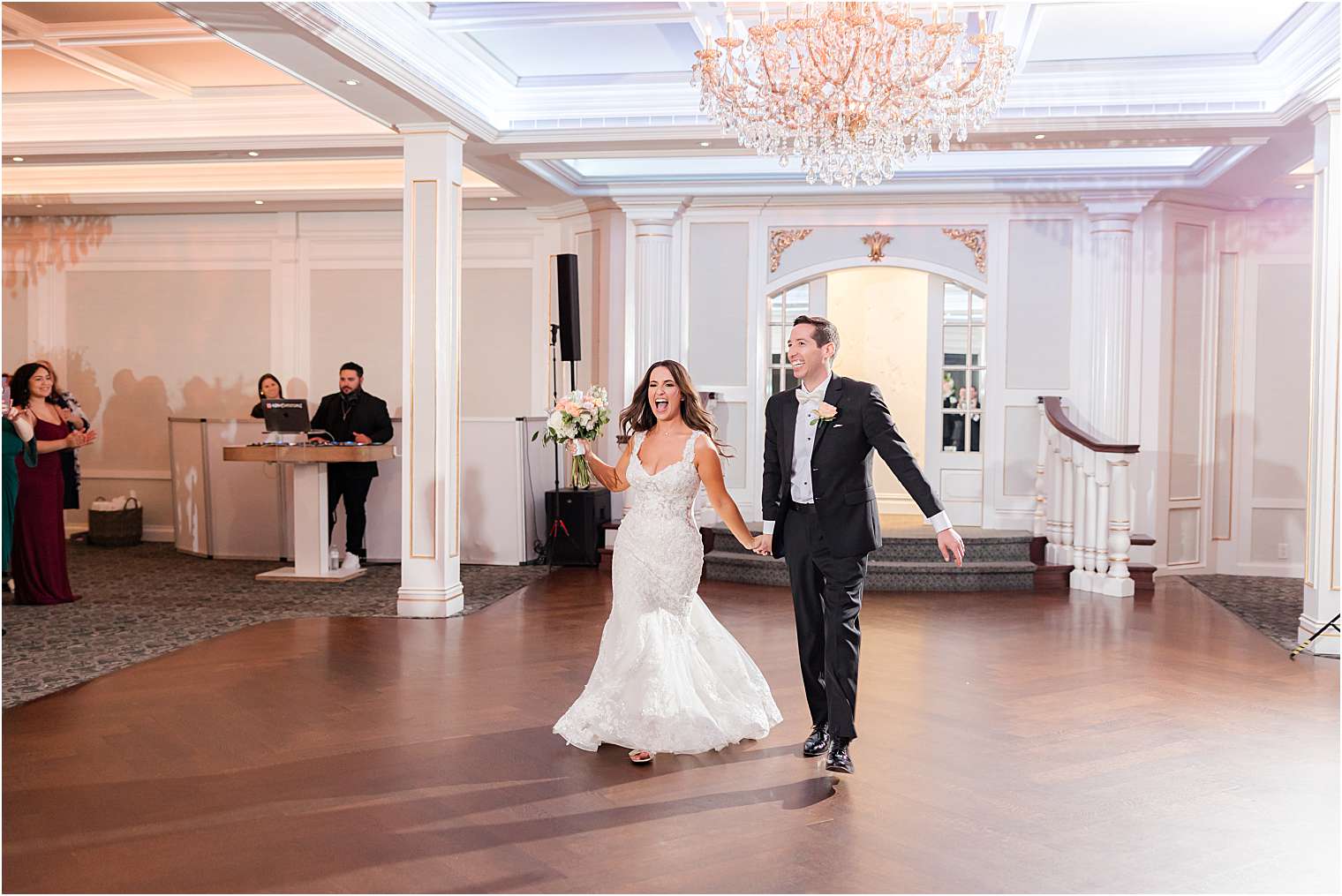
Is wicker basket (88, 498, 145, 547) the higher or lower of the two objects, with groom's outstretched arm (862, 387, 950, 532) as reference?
lower

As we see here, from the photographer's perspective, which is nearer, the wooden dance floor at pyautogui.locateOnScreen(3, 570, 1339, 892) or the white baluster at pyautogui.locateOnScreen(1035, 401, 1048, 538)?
the wooden dance floor at pyautogui.locateOnScreen(3, 570, 1339, 892)

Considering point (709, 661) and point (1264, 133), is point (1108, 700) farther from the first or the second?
point (1264, 133)

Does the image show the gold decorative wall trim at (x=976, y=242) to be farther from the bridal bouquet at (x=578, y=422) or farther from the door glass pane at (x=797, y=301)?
the bridal bouquet at (x=578, y=422)

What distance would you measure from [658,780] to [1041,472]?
6.24 metres

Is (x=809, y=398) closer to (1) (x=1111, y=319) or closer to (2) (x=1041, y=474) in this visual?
(2) (x=1041, y=474)

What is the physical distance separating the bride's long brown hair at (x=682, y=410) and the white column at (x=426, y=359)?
114 inches

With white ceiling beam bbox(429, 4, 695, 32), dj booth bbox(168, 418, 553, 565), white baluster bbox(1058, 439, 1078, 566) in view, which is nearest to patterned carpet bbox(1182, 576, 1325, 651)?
white baluster bbox(1058, 439, 1078, 566)

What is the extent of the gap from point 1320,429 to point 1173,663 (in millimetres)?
1815

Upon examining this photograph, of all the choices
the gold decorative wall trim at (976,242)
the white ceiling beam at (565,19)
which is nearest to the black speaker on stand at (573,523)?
the white ceiling beam at (565,19)

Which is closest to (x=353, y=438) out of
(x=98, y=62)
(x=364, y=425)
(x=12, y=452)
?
(x=364, y=425)

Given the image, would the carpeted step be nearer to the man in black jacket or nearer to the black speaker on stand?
the black speaker on stand

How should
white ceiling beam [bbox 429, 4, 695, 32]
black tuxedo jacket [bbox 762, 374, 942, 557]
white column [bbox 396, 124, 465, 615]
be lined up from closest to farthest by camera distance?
black tuxedo jacket [bbox 762, 374, 942, 557] < white ceiling beam [bbox 429, 4, 695, 32] < white column [bbox 396, 124, 465, 615]

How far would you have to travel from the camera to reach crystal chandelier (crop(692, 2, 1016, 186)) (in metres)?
5.31

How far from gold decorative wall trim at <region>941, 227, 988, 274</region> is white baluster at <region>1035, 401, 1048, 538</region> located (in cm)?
132
